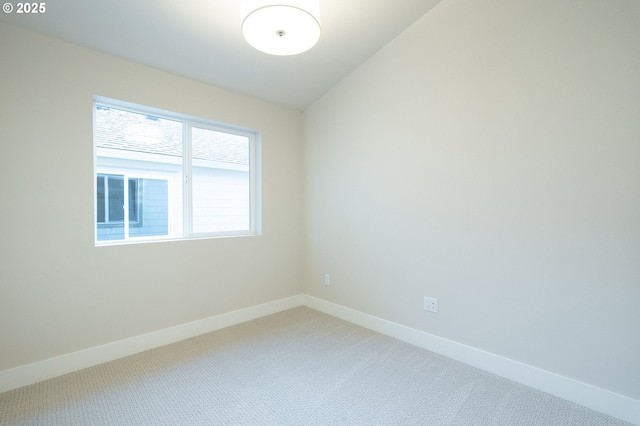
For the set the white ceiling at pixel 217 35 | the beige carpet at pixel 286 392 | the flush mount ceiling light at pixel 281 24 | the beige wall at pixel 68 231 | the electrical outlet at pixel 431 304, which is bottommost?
the beige carpet at pixel 286 392

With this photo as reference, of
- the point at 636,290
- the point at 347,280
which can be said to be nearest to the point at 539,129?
the point at 636,290

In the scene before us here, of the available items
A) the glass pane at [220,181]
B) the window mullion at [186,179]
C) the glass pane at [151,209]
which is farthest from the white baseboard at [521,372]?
the glass pane at [151,209]

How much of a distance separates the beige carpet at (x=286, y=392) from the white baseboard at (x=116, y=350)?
0.19 ft

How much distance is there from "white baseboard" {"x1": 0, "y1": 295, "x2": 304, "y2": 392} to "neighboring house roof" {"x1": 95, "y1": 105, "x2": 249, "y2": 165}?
1.60 m


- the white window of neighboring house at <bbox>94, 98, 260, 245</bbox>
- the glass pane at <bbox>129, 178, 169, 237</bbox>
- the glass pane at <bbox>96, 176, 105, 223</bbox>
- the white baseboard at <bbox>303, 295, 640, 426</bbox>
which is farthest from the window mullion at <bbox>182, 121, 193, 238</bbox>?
the white baseboard at <bbox>303, 295, 640, 426</bbox>

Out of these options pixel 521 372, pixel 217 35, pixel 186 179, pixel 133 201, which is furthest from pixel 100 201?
pixel 521 372

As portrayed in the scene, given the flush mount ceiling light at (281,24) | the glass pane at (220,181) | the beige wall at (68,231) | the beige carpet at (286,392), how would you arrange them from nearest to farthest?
the flush mount ceiling light at (281,24)
the beige carpet at (286,392)
the beige wall at (68,231)
the glass pane at (220,181)

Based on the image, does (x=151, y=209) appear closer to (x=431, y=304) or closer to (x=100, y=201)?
(x=100, y=201)

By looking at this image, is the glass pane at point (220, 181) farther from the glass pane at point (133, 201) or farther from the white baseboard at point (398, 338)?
the white baseboard at point (398, 338)

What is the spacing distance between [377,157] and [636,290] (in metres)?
1.98

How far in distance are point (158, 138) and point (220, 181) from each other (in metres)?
0.70

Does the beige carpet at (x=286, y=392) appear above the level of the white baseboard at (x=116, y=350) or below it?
below

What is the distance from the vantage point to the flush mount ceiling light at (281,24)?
4.61 ft

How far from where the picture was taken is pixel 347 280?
320 cm
